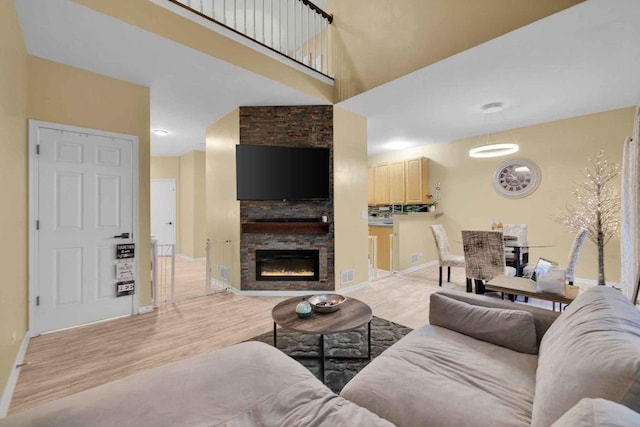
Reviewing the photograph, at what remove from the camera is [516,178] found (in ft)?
16.5

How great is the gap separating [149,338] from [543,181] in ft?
20.2

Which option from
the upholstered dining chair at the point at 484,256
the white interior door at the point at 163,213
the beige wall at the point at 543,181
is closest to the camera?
the upholstered dining chair at the point at 484,256

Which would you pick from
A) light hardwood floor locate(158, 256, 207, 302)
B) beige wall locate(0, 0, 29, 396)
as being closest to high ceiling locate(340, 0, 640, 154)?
beige wall locate(0, 0, 29, 396)

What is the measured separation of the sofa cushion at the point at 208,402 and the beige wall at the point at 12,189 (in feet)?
4.82

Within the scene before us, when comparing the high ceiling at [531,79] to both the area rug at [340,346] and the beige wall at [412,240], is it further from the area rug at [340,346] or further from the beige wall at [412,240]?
the area rug at [340,346]

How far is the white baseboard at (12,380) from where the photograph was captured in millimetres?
1711

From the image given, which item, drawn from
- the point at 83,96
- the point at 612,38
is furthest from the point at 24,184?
the point at 612,38

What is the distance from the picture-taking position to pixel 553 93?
3578 millimetres

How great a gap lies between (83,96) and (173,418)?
347cm

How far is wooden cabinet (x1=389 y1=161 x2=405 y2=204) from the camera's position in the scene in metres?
6.35

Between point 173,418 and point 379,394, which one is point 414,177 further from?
point 173,418

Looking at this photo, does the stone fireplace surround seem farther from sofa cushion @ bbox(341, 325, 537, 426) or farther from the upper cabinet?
the upper cabinet

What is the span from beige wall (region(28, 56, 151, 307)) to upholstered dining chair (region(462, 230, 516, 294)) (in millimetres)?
4019

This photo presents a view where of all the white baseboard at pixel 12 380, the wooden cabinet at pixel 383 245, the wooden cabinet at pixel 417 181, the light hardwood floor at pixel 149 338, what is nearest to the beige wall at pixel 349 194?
the light hardwood floor at pixel 149 338
